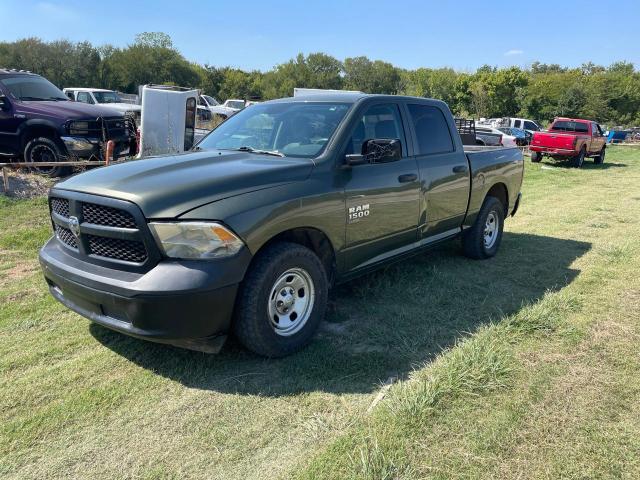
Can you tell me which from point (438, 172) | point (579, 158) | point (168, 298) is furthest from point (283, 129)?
point (579, 158)

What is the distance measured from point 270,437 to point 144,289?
1.06 metres

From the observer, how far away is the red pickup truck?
1827 centimetres

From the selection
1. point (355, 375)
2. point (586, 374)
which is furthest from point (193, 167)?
point (586, 374)

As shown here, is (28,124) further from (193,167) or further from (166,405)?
(166,405)

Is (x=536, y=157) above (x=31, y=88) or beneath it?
beneath

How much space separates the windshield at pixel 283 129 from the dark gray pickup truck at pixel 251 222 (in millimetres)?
13

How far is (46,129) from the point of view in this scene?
354 inches

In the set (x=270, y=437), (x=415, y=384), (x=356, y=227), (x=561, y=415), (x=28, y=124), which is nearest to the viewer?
(x=270, y=437)

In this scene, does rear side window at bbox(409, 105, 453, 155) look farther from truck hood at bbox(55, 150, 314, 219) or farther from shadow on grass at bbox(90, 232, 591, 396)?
truck hood at bbox(55, 150, 314, 219)

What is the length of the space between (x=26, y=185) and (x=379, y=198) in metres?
6.89

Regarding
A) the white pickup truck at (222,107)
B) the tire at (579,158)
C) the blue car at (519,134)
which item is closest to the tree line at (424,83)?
the white pickup truck at (222,107)

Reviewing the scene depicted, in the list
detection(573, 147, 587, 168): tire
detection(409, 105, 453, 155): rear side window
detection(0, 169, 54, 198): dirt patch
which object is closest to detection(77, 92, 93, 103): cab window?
detection(0, 169, 54, 198): dirt patch

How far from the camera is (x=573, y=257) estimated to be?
239 inches

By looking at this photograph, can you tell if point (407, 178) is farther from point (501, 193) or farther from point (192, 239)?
point (501, 193)
